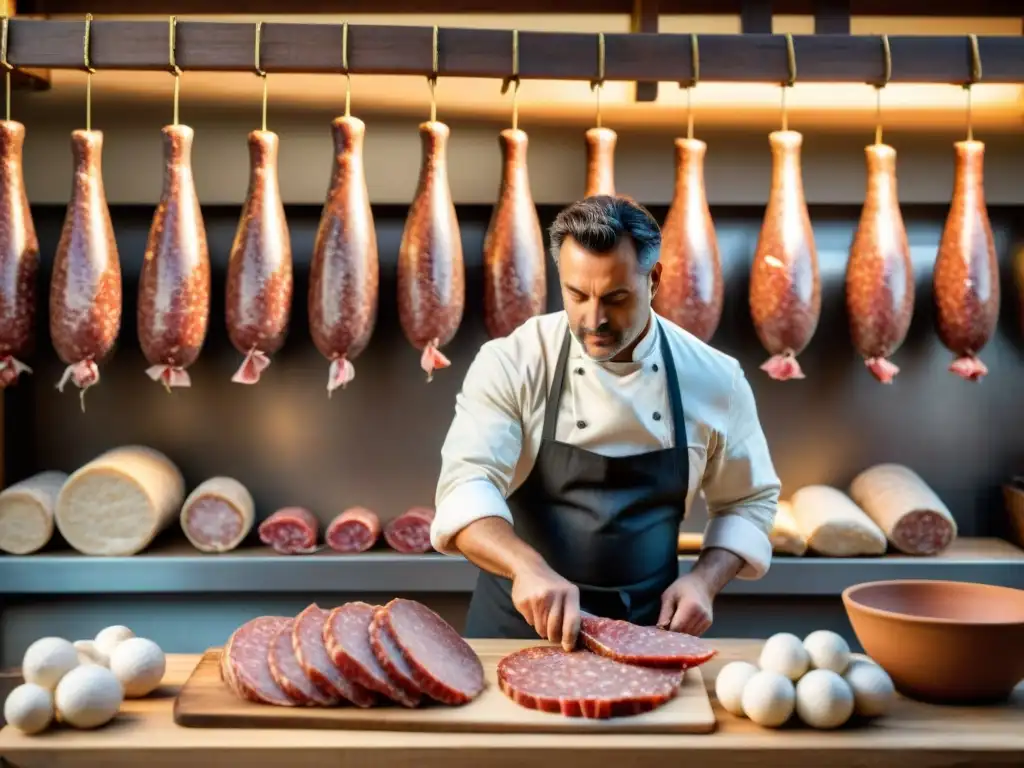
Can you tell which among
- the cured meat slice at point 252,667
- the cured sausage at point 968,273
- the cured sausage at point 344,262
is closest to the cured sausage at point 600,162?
the cured sausage at point 344,262

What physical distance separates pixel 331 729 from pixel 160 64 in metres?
2.10

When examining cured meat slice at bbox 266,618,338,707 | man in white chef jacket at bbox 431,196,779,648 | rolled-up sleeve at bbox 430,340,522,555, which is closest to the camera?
cured meat slice at bbox 266,618,338,707

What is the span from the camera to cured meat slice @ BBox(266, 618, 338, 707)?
1893 mm

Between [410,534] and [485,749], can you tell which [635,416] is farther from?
[410,534]

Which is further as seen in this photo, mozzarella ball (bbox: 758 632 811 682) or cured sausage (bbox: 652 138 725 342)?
cured sausage (bbox: 652 138 725 342)

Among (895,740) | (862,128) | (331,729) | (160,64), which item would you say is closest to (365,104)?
(160,64)

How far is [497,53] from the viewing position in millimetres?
3242

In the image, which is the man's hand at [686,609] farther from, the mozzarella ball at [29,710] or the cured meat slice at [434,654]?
the mozzarella ball at [29,710]

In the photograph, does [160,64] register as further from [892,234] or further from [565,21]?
[892,234]

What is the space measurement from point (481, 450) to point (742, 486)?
0.63 m

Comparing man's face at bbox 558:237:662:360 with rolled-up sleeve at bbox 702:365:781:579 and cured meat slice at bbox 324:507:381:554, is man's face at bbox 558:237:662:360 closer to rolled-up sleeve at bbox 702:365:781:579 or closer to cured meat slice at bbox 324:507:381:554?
rolled-up sleeve at bbox 702:365:781:579

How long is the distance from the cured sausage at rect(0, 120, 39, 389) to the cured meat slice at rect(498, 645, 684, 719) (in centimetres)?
199

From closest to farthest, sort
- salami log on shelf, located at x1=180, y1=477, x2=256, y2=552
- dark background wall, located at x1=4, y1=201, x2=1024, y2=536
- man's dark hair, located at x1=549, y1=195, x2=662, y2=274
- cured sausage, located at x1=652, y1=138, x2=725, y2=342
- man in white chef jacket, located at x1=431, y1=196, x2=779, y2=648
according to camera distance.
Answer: man's dark hair, located at x1=549, y1=195, x2=662, y2=274
man in white chef jacket, located at x1=431, y1=196, x2=779, y2=648
cured sausage, located at x1=652, y1=138, x2=725, y2=342
salami log on shelf, located at x1=180, y1=477, x2=256, y2=552
dark background wall, located at x1=4, y1=201, x2=1024, y2=536

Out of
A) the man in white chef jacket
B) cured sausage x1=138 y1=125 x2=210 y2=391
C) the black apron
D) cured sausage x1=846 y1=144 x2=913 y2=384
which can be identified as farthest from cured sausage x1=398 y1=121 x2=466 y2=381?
cured sausage x1=846 y1=144 x2=913 y2=384
